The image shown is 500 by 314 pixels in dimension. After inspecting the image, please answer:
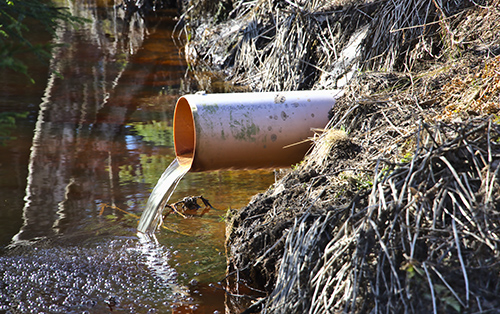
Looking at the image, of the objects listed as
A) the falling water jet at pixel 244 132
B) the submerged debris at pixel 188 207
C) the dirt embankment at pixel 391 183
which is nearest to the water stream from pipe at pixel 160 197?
the falling water jet at pixel 244 132

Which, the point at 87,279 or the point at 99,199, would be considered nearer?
the point at 87,279

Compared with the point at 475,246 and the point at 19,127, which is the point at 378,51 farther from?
the point at 19,127

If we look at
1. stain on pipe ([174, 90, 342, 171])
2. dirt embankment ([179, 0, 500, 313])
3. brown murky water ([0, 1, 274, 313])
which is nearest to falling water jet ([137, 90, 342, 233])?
stain on pipe ([174, 90, 342, 171])

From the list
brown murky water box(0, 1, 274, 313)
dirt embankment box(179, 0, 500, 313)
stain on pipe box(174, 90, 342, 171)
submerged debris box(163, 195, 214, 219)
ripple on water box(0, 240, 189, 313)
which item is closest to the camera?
dirt embankment box(179, 0, 500, 313)

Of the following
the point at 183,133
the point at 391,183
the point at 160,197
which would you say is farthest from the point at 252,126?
the point at 391,183

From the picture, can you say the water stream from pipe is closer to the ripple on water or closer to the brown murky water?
the brown murky water

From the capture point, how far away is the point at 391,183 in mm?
2422

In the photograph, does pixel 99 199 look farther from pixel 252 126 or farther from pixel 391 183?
pixel 391 183

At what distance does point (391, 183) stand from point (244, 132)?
1670 millimetres

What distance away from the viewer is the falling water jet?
382 centimetres

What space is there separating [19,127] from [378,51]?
4003 millimetres

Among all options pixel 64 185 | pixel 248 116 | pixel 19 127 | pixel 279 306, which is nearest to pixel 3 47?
pixel 64 185

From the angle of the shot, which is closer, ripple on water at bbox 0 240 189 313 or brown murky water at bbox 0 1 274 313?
ripple on water at bbox 0 240 189 313

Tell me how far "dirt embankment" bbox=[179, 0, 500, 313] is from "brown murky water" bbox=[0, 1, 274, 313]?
0.41 m
